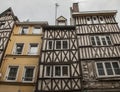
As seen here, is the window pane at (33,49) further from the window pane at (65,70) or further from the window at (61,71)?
the window pane at (65,70)

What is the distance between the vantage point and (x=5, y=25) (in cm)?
1798

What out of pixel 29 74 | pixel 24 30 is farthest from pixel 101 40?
pixel 24 30

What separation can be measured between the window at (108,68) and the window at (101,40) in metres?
2.24

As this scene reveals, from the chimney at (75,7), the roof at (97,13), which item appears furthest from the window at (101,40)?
the chimney at (75,7)

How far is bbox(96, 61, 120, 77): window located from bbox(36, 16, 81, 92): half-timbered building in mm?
1858

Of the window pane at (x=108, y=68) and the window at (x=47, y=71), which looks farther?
the window at (x=47, y=71)

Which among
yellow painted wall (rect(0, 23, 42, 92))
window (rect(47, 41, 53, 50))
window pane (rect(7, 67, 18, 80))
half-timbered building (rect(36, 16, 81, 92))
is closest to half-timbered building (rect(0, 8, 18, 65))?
yellow painted wall (rect(0, 23, 42, 92))

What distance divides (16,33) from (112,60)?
10868mm

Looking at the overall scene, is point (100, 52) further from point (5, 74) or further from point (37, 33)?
point (5, 74)

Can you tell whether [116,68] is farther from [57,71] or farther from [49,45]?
[49,45]

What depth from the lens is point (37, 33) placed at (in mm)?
17625

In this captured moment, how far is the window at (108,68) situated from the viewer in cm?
1292

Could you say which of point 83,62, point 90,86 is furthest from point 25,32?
point 90,86

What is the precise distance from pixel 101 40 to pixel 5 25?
11.1 m
